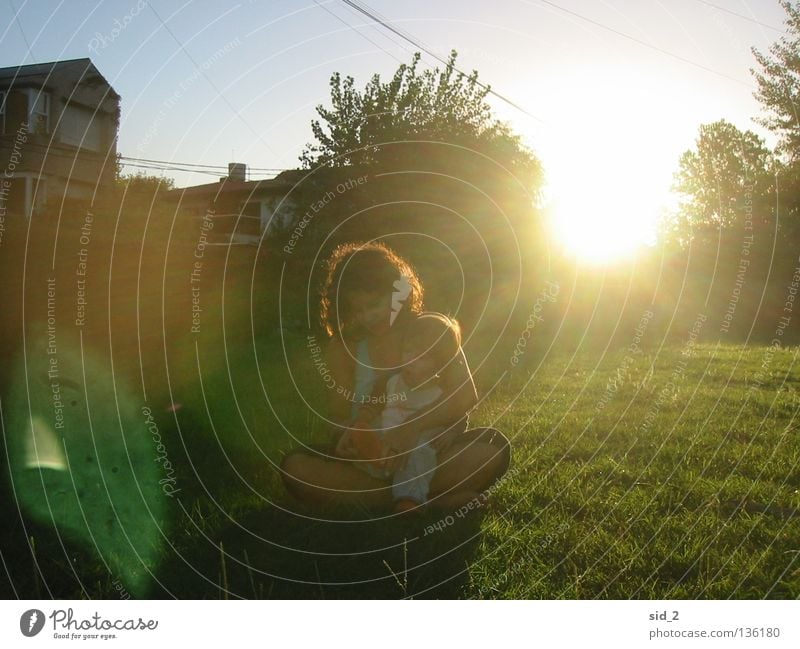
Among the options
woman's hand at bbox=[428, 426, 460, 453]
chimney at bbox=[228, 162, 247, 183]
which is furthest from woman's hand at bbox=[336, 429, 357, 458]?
chimney at bbox=[228, 162, 247, 183]

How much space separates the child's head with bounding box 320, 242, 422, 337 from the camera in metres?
3.84

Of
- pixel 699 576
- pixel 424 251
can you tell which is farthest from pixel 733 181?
pixel 699 576

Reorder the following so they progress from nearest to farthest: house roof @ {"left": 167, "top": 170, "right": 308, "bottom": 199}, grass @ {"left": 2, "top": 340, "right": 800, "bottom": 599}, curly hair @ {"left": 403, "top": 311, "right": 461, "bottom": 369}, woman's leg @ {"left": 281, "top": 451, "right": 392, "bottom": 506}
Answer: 1. grass @ {"left": 2, "top": 340, "right": 800, "bottom": 599}
2. curly hair @ {"left": 403, "top": 311, "right": 461, "bottom": 369}
3. woman's leg @ {"left": 281, "top": 451, "right": 392, "bottom": 506}
4. house roof @ {"left": 167, "top": 170, "right": 308, "bottom": 199}

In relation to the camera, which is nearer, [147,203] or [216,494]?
[216,494]

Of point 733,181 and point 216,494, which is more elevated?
point 733,181

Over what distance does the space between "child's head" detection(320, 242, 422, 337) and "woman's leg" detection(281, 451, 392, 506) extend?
810mm

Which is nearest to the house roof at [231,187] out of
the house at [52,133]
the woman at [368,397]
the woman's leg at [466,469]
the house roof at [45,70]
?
the house at [52,133]

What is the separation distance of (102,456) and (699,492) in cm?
332

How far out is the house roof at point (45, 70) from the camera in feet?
11.9

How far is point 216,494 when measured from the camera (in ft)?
13.7

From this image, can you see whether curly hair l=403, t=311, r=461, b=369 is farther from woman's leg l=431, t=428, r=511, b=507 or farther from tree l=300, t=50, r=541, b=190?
tree l=300, t=50, r=541, b=190

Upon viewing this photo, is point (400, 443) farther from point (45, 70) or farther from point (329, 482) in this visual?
point (45, 70)
